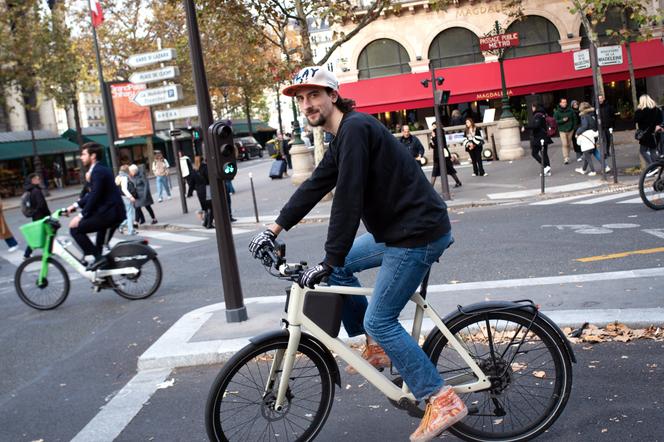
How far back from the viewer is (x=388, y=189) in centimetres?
346

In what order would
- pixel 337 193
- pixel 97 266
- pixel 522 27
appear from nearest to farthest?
1. pixel 337 193
2. pixel 97 266
3. pixel 522 27

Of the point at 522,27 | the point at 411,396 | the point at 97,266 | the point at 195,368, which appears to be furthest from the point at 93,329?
the point at 522,27

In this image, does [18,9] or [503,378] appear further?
[18,9]

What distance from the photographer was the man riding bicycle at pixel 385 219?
3.37 metres

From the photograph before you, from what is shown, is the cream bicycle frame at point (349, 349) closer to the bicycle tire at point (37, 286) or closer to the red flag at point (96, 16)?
the bicycle tire at point (37, 286)

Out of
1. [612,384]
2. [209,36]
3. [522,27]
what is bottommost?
[612,384]

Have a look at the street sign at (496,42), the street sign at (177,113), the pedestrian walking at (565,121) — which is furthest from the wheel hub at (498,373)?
the street sign at (496,42)

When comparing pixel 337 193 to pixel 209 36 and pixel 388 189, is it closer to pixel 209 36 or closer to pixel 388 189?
pixel 388 189

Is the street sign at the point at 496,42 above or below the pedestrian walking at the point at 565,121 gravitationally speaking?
above

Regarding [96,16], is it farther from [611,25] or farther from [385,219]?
[385,219]

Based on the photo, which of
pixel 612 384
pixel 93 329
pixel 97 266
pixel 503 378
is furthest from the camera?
pixel 97 266

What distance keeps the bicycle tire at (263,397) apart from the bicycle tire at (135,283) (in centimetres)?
540

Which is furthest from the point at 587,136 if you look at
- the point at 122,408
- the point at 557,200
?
the point at 122,408

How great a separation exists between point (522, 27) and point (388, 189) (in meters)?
32.0
